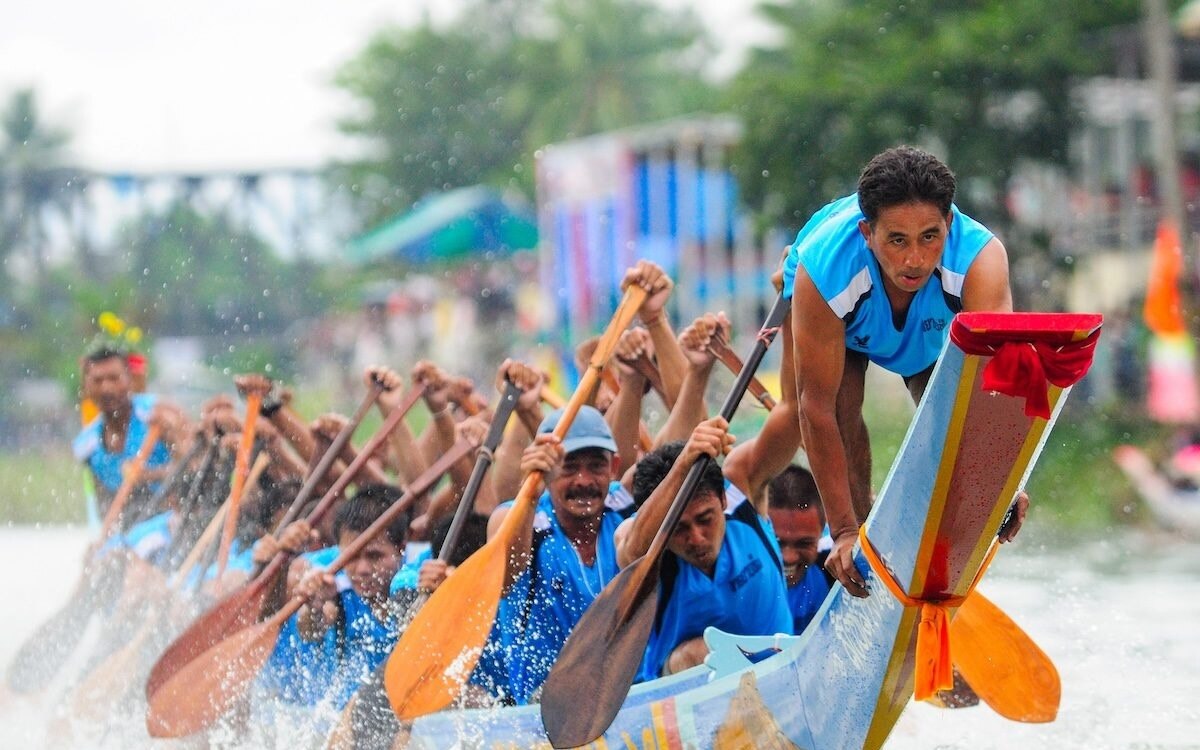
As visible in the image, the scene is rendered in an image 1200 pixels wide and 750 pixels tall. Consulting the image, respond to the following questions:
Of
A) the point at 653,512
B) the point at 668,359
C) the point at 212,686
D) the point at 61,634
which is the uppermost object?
the point at 668,359

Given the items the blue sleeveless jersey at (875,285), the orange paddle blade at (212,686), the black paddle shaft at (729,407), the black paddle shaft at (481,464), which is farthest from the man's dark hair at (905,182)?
the orange paddle blade at (212,686)

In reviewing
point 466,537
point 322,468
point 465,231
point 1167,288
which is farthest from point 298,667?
point 465,231

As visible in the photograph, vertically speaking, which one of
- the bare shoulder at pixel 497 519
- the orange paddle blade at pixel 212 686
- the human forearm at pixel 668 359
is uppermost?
the human forearm at pixel 668 359

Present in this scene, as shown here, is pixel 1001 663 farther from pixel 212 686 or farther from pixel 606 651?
pixel 212 686

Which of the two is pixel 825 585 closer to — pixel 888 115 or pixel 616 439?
pixel 616 439

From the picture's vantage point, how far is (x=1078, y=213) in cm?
1160

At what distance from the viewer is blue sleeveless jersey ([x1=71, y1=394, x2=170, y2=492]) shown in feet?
21.4

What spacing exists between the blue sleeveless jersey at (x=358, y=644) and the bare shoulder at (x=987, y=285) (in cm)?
206

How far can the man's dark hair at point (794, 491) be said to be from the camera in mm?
4625

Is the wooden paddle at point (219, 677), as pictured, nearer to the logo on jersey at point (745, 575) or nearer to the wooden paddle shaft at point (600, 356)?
the wooden paddle shaft at point (600, 356)

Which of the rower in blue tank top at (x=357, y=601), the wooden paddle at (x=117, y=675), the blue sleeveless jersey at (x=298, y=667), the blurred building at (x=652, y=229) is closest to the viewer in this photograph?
the rower in blue tank top at (x=357, y=601)

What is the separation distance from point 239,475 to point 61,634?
3.72 ft

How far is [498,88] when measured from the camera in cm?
2989

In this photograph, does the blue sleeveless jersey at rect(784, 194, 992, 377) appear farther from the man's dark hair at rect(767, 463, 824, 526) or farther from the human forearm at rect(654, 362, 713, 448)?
the human forearm at rect(654, 362, 713, 448)
